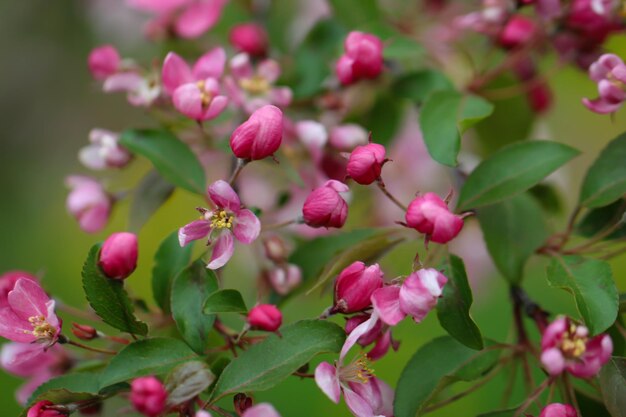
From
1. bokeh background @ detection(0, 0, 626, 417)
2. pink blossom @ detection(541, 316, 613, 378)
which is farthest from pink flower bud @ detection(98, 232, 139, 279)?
bokeh background @ detection(0, 0, 626, 417)

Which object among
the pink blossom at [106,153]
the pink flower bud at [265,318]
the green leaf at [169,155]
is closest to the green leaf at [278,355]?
the pink flower bud at [265,318]

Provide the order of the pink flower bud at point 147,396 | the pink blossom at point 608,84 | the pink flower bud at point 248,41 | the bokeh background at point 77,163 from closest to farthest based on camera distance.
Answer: the pink flower bud at point 147,396 < the pink blossom at point 608,84 < the pink flower bud at point 248,41 < the bokeh background at point 77,163

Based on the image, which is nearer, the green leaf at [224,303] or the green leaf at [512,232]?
the green leaf at [224,303]

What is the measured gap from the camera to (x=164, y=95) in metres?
0.91

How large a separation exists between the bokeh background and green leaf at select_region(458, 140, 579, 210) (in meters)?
0.31

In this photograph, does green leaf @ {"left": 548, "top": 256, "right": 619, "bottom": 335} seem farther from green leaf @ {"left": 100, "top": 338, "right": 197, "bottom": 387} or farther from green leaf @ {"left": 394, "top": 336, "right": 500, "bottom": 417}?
green leaf @ {"left": 100, "top": 338, "right": 197, "bottom": 387}

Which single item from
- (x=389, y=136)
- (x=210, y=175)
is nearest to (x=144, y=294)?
(x=210, y=175)

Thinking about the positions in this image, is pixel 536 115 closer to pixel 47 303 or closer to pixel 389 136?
pixel 389 136

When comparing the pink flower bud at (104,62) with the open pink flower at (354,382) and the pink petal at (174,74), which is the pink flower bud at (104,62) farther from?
the open pink flower at (354,382)

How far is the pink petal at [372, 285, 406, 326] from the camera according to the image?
65cm

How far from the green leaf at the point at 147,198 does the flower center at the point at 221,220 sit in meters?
0.20

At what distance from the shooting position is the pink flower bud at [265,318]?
2.28ft

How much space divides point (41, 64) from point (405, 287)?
6.63 feet

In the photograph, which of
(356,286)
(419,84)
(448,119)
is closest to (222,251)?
(356,286)
